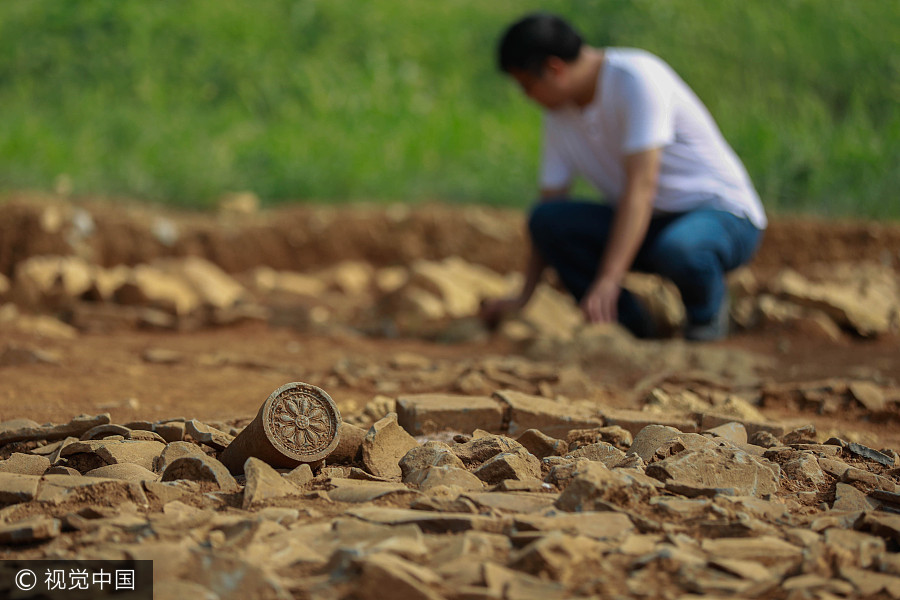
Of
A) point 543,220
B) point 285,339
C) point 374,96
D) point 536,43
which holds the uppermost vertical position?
point 374,96

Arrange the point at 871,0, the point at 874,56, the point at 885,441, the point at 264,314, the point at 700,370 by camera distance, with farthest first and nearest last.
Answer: the point at 871,0 → the point at 874,56 → the point at 264,314 → the point at 700,370 → the point at 885,441

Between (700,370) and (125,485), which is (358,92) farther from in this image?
(125,485)

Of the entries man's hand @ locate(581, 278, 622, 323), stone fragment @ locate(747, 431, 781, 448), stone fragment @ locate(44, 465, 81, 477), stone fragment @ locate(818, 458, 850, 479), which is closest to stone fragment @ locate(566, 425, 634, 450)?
stone fragment @ locate(747, 431, 781, 448)

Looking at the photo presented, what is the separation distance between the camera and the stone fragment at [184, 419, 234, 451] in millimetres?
1811

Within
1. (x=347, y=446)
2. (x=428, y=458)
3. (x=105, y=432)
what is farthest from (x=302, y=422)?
(x=105, y=432)

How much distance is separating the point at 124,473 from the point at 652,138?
7.55ft

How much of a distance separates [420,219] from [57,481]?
12.9ft

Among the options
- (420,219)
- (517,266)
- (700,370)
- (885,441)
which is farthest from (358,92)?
(885,441)

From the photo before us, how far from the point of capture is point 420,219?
5.37 m

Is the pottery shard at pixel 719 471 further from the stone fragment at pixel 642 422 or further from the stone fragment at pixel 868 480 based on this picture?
the stone fragment at pixel 642 422

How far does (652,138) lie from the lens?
3254mm

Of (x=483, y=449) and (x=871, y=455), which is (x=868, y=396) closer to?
(x=871, y=455)

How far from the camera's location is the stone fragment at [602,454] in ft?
5.64

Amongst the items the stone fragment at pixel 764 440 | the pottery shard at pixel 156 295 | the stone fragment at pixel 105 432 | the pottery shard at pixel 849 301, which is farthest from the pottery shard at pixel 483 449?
the pottery shard at pixel 156 295
